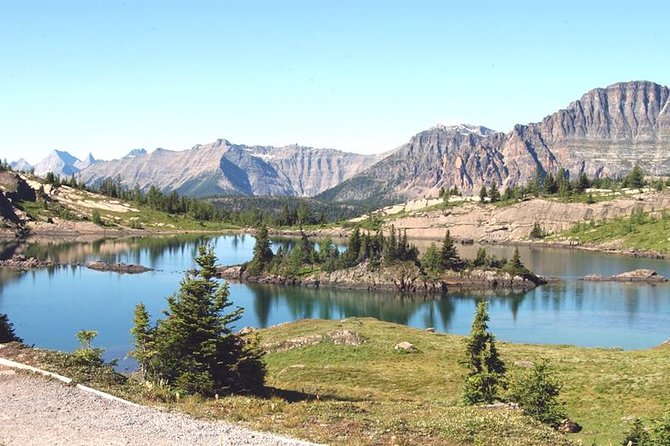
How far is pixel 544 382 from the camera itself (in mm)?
37500

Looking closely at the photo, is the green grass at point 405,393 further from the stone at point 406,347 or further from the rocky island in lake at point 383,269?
the rocky island in lake at point 383,269

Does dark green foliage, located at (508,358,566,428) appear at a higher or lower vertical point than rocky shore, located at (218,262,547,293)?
higher

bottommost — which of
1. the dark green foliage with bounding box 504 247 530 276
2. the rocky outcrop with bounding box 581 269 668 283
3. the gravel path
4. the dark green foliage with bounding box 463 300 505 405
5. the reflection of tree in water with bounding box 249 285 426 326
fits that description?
the reflection of tree in water with bounding box 249 285 426 326

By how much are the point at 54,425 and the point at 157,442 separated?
554cm

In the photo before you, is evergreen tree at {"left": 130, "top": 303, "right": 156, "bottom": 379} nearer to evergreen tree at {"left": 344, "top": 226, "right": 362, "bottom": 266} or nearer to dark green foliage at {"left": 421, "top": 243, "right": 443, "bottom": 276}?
evergreen tree at {"left": 344, "top": 226, "right": 362, "bottom": 266}

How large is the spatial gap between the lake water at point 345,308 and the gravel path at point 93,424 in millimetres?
57813

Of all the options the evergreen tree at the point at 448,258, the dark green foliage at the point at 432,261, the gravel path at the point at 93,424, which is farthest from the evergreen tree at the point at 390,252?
the gravel path at the point at 93,424

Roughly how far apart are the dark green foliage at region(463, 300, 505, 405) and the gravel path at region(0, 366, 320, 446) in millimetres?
21272

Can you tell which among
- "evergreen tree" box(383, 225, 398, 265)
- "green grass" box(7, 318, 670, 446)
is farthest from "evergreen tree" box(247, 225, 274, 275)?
"green grass" box(7, 318, 670, 446)

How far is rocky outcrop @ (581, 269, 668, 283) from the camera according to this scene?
168m

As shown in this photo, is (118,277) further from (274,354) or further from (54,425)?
(54,425)

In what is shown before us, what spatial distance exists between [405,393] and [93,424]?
107 ft

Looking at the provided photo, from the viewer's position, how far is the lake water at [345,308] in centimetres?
10438

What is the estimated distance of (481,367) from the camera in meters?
47.5
